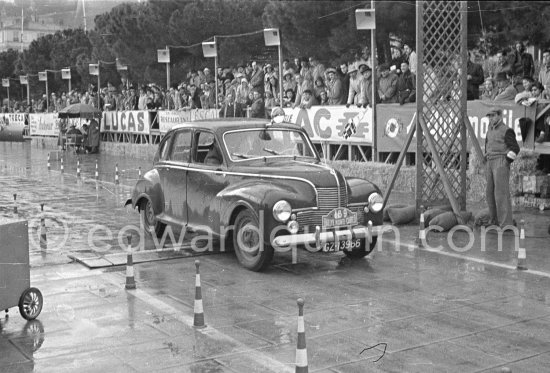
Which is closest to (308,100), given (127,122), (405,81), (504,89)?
(405,81)

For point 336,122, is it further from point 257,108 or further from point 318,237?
point 318,237

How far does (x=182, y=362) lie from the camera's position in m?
6.46

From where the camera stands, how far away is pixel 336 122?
19.9m

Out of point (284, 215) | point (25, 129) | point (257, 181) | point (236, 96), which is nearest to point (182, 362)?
point (284, 215)

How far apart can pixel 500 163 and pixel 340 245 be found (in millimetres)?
4059

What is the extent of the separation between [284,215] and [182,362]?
11.1 ft

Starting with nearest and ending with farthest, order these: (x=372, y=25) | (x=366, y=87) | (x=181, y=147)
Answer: (x=181, y=147), (x=372, y=25), (x=366, y=87)

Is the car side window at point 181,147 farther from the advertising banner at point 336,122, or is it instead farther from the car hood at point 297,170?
the advertising banner at point 336,122

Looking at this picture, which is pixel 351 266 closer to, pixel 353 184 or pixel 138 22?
pixel 353 184

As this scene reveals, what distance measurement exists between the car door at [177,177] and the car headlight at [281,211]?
2.35 m

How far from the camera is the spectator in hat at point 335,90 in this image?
20328 millimetres

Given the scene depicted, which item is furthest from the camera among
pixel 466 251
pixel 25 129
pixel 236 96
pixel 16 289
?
pixel 25 129

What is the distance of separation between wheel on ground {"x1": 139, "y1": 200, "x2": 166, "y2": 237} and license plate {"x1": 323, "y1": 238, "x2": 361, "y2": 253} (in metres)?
3.72

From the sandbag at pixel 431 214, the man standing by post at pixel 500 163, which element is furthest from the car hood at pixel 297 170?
the man standing by post at pixel 500 163
